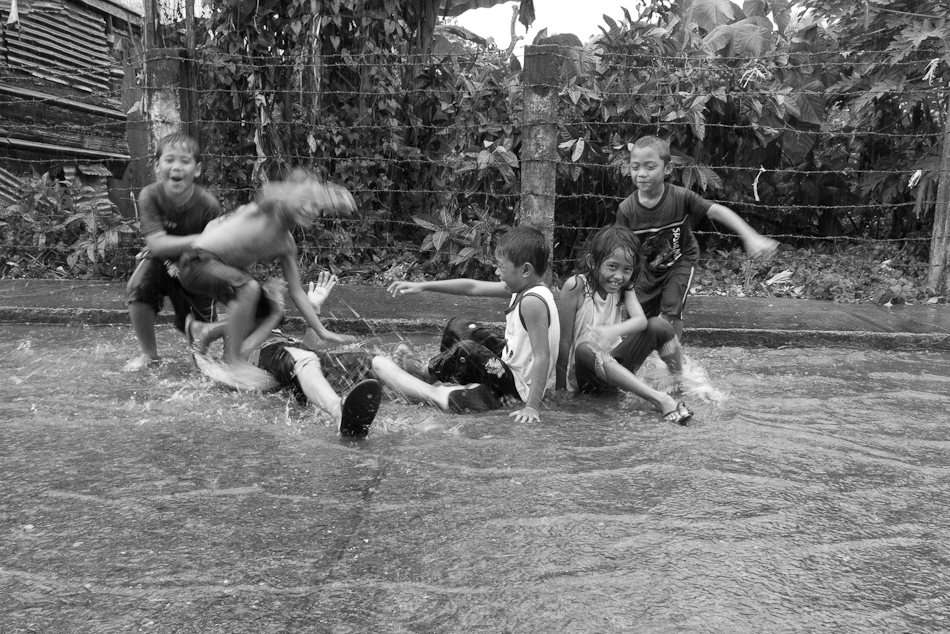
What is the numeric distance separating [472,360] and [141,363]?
194cm

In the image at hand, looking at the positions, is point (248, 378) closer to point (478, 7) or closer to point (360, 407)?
point (360, 407)

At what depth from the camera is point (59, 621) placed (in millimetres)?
1960

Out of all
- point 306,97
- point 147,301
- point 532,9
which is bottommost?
point 147,301

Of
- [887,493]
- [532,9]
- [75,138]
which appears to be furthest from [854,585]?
[75,138]

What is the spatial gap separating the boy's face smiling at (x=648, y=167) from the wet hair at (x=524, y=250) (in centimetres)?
87

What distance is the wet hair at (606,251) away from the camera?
13.5ft

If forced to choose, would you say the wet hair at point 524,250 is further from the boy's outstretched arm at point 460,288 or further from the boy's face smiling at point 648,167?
the boy's face smiling at point 648,167

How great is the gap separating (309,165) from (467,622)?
682cm

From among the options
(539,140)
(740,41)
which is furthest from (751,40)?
(539,140)

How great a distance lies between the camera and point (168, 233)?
4.53 m

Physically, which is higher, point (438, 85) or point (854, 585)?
point (438, 85)

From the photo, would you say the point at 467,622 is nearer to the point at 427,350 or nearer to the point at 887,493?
the point at 887,493

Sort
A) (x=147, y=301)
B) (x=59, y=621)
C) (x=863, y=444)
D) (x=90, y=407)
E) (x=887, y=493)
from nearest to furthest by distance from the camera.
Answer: (x=59, y=621) < (x=887, y=493) < (x=863, y=444) < (x=90, y=407) < (x=147, y=301)

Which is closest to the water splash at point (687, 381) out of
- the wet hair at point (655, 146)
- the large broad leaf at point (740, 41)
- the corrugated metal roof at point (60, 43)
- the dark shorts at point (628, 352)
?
the dark shorts at point (628, 352)
